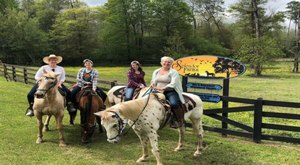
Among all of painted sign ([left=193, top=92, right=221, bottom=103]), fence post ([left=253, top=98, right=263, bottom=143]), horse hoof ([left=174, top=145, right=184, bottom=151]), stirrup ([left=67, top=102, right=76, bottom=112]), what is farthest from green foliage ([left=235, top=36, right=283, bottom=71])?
stirrup ([left=67, top=102, right=76, bottom=112])

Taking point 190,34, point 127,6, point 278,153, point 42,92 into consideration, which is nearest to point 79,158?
point 42,92

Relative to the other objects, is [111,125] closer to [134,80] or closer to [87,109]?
[87,109]

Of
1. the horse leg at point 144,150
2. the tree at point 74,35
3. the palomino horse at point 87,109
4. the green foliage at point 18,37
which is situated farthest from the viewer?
the tree at point 74,35

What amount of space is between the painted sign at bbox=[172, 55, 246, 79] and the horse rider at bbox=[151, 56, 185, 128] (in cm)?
260

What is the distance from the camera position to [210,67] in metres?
9.02

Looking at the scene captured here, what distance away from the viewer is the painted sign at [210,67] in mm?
8695

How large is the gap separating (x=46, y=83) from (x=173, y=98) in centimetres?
281

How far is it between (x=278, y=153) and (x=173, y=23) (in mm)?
56631

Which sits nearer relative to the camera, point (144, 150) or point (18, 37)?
point (144, 150)

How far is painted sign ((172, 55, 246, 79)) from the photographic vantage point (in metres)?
8.70

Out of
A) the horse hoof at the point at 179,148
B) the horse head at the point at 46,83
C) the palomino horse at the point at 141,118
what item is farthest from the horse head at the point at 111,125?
the horse hoof at the point at 179,148

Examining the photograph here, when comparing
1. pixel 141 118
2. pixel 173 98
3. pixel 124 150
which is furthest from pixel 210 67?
pixel 141 118

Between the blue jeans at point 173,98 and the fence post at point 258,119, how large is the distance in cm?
255

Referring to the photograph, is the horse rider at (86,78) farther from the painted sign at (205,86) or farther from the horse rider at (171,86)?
the painted sign at (205,86)
